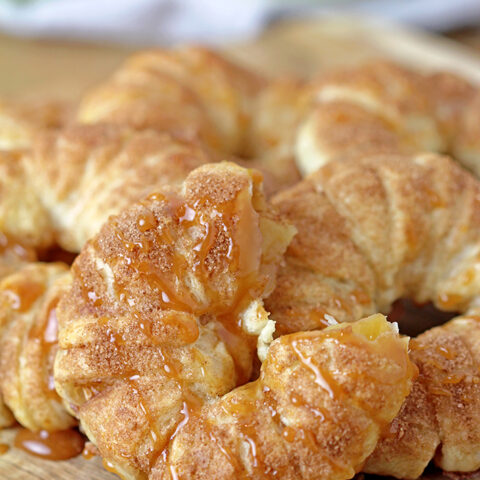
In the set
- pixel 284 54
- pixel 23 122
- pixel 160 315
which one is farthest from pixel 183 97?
pixel 284 54

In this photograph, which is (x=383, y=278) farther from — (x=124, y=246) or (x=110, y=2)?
(x=110, y=2)

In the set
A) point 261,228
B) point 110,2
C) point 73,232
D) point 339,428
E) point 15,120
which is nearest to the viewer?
point 339,428

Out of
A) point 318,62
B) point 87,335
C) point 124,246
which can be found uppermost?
point 124,246

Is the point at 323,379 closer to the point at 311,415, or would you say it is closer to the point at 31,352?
the point at 311,415

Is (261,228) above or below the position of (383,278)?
above

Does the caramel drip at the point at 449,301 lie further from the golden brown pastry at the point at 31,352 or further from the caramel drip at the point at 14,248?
the caramel drip at the point at 14,248

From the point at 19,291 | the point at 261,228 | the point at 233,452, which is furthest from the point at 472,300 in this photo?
the point at 19,291

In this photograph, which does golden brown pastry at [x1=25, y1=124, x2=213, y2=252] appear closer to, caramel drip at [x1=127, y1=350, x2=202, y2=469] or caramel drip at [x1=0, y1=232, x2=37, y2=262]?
caramel drip at [x1=0, y1=232, x2=37, y2=262]

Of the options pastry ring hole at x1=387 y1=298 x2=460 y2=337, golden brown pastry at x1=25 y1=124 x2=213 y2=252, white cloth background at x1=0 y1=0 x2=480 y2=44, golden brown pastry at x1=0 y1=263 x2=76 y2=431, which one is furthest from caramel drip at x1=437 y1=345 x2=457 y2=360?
white cloth background at x1=0 y1=0 x2=480 y2=44
